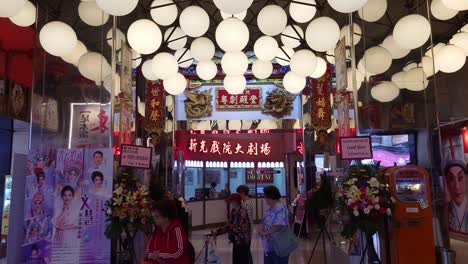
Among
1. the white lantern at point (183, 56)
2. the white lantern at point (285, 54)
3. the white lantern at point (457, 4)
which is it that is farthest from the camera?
the white lantern at point (183, 56)

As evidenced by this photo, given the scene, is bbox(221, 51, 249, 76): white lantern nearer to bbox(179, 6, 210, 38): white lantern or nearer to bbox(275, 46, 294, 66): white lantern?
bbox(179, 6, 210, 38): white lantern

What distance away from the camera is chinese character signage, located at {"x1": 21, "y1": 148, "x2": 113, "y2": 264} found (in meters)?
4.18

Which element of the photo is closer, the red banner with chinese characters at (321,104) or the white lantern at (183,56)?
the white lantern at (183,56)

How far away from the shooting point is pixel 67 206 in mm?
4227

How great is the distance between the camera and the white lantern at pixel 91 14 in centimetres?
480

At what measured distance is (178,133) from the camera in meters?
11.4

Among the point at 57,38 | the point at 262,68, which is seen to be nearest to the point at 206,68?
the point at 262,68

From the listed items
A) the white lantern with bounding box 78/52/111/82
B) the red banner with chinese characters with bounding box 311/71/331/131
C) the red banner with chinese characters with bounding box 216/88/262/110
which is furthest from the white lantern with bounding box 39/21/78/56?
the red banner with chinese characters with bounding box 216/88/262/110

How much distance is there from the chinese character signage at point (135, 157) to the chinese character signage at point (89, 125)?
0.83 feet

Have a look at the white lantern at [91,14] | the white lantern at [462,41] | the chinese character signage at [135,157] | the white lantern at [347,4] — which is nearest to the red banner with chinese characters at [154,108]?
the white lantern at [91,14]

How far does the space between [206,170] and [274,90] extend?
4785 mm

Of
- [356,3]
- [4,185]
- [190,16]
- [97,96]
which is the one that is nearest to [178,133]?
[4,185]

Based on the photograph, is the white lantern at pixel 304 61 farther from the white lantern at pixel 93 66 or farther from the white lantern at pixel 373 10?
the white lantern at pixel 93 66

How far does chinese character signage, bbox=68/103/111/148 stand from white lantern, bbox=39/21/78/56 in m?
0.78
